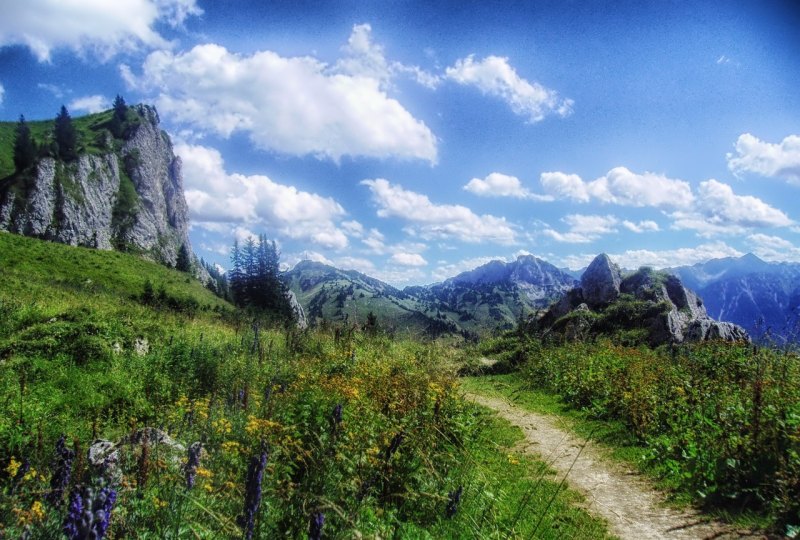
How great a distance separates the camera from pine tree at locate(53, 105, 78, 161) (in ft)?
306

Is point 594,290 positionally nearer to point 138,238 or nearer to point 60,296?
point 60,296

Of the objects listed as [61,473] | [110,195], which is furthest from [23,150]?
[61,473]

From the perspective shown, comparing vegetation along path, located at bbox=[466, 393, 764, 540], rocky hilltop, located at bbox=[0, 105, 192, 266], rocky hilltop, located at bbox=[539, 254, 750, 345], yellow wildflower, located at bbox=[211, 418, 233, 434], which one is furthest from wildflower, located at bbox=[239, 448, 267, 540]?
rocky hilltop, located at bbox=[0, 105, 192, 266]

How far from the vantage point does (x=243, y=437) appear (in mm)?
5672

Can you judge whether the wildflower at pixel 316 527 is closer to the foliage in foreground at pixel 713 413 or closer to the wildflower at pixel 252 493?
the wildflower at pixel 252 493

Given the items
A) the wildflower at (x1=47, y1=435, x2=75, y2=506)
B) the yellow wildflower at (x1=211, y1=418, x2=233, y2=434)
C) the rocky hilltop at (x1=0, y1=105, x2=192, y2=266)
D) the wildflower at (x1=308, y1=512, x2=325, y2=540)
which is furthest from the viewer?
the rocky hilltop at (x1=0, y1=105, x2=192, y2=266)

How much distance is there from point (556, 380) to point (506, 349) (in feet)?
36.9

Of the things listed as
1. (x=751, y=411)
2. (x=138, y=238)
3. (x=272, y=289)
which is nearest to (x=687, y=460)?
(x=751, y=411)

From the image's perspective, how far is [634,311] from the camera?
2912 cm

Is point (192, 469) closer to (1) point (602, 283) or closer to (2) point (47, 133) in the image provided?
(1) point (602, 283)

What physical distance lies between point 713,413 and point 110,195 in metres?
133

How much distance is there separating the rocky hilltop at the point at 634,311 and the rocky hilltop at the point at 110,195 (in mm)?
97149

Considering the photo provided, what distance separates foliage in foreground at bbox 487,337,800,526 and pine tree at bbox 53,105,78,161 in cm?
11692

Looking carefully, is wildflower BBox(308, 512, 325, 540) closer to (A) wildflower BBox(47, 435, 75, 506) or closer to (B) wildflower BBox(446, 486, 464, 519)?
(B) wildflower BBox(446, 486, 464, 519)
